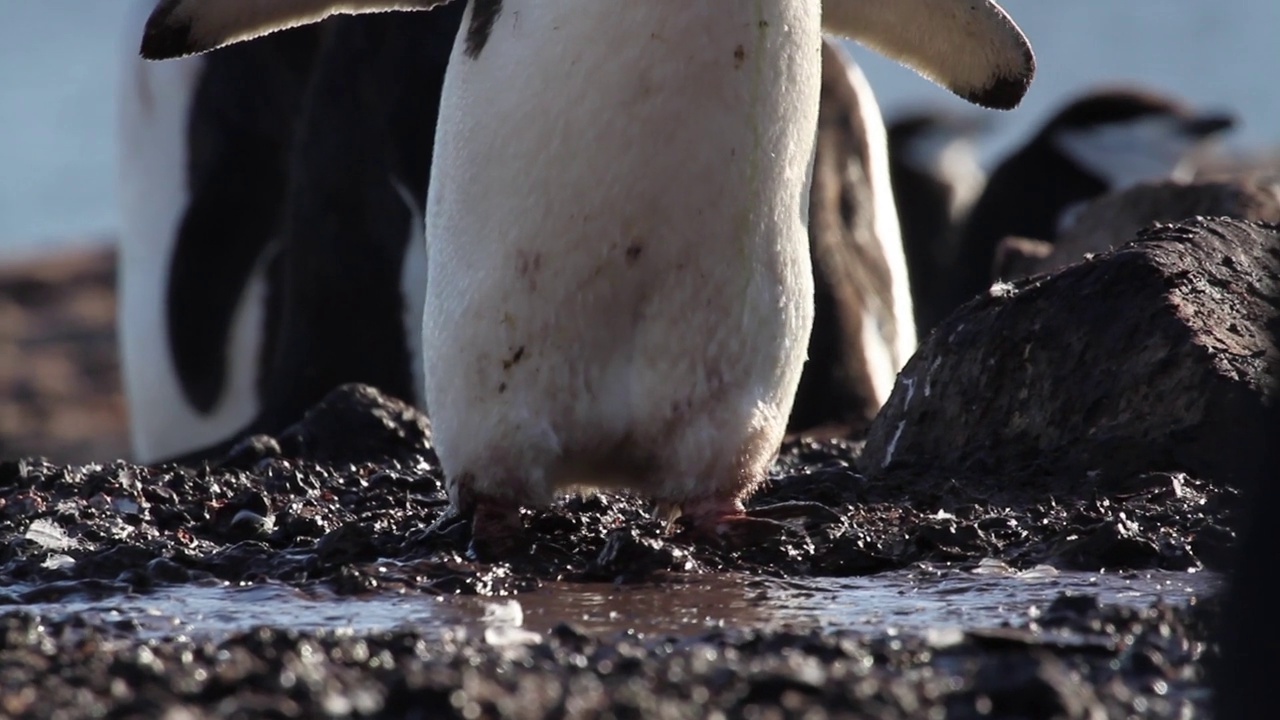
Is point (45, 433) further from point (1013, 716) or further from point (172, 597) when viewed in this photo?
point (1013, 716)

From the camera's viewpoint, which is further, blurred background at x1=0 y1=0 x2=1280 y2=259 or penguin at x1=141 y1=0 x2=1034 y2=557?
blurred background at x1=0 y1=0 x2=1280 y2=259

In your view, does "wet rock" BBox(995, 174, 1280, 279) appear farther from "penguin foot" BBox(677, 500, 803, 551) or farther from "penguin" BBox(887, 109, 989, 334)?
"penguin" BBox(887, 109, 989, 334)

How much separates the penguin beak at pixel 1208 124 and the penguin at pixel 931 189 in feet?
4.10

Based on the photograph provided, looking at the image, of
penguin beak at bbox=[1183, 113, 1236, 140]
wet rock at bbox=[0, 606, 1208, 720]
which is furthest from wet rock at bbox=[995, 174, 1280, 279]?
penguin beak at bbox=[1183, 113, 1236, 140]

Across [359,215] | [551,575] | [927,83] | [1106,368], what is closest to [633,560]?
[551,575]

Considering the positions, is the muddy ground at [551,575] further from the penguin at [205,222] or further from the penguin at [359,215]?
the penguin at [205,222]

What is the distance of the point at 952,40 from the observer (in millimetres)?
4406

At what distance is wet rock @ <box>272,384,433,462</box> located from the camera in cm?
Result: 484

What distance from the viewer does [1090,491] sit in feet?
12.6

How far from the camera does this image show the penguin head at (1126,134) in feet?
36.5

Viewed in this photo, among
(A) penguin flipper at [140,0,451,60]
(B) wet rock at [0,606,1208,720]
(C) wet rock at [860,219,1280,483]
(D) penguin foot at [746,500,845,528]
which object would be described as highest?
(A) penguin flipper at [140,0,451,60]

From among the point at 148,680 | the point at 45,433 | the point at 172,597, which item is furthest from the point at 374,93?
the point at 45,433

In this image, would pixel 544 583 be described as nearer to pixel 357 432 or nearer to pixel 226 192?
pixel 357 432

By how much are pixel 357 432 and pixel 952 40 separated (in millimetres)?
1736
